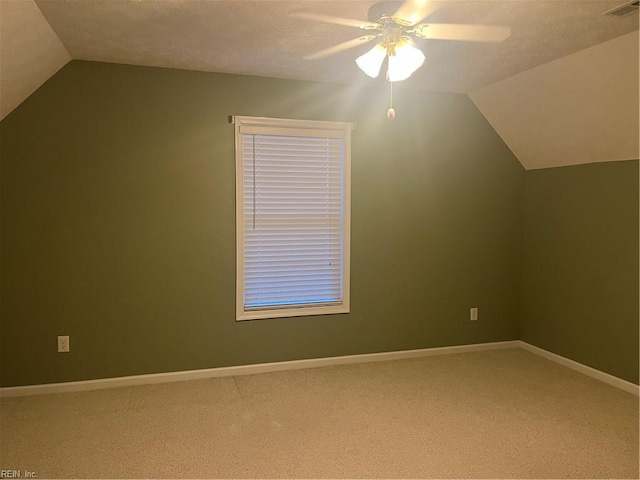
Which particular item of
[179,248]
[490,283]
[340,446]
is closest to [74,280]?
[179,248]

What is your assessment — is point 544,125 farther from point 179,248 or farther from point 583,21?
point 179,248

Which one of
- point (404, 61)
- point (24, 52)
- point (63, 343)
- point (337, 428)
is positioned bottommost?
point (337, 428)

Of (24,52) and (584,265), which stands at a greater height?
(24,52)

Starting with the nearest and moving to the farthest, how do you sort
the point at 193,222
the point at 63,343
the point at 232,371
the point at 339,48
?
the point at 339,48
the point at 63,343
the point at 193,222
the point at 232,371

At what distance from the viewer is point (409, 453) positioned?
270 cm

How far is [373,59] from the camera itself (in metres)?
2.53

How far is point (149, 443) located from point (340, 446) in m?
1.10

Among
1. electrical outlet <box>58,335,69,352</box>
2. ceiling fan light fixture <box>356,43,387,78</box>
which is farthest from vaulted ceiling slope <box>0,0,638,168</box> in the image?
electrical outlet <box>58,335,69,352</box>

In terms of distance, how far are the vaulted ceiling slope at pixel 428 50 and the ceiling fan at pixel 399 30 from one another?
0.06 metres

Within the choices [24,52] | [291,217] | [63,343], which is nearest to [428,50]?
[291,217]

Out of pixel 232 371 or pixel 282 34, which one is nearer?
pixel 282 34

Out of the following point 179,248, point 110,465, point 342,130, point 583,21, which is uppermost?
point 583,21

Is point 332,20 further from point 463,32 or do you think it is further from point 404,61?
point 463,32

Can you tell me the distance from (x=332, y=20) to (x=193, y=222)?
184 centimetres
